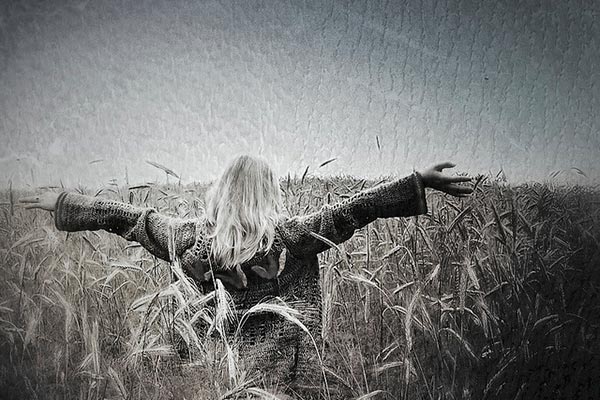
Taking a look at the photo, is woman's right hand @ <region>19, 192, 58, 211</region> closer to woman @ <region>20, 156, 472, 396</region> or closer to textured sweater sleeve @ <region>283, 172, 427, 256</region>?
woman @ <region>20, 156, 472, 396</region>

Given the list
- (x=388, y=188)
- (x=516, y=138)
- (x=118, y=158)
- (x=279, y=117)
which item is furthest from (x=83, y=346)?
(x=516, y=138)

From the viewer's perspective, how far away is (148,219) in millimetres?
1943

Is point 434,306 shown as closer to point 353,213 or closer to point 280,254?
point 353,213

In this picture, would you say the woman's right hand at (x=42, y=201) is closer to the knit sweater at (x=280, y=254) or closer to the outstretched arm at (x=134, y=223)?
the outstretched arm at (x=134, y=223)

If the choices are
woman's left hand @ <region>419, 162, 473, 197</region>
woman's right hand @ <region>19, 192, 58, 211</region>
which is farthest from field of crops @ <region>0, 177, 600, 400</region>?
woman's right hand @ <region>19, 192, 58, 211</region>

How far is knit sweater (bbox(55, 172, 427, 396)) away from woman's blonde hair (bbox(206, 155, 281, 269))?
0.03 metres

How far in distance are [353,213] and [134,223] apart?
70 centimetres

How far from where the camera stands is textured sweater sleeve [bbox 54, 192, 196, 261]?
6.36 feet

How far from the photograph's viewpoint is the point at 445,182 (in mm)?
1891

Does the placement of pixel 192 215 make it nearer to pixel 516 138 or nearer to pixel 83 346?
pixel 83 346

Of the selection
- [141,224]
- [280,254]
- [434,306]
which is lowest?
[434,306]

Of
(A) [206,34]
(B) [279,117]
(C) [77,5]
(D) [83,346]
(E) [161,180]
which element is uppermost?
(C) [77,5]

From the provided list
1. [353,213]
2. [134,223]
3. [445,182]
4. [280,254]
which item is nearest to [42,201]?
[134,223]

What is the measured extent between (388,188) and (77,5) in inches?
48.5
